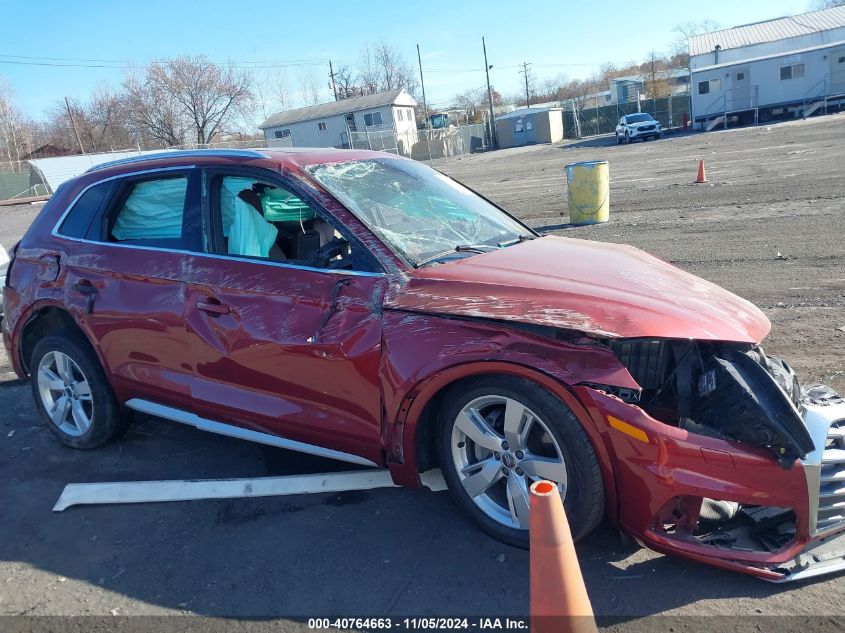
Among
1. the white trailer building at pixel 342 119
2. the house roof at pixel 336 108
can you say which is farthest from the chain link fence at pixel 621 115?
the house roof at pixel 336 108

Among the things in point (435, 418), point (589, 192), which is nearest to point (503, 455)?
point (435, 418)

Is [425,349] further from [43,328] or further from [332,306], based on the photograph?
[43,328]

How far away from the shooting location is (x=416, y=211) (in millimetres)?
3939

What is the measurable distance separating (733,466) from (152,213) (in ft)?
11.7

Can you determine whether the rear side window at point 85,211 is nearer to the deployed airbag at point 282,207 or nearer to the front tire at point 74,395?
the front tire at point 74,395

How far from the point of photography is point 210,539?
3506 mm

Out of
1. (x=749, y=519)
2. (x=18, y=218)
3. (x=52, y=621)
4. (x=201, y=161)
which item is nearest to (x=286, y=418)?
(x=52, y=621)

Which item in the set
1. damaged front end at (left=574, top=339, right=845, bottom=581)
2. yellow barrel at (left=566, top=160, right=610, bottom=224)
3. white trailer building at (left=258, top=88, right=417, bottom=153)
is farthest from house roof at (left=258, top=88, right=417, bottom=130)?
damaged front end at (left=574, top=339, right=845, bottom=581)

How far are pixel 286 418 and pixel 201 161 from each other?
5.36 ft

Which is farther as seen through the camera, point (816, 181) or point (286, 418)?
point (816, 181)

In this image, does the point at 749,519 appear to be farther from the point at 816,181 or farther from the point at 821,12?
the point at 821,12

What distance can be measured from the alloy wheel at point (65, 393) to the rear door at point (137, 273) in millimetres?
362

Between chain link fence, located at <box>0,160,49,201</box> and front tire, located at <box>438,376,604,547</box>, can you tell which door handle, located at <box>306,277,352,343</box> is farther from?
chain link fence, located at <box>0,160,49,201</box>

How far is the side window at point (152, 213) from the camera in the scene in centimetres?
412
